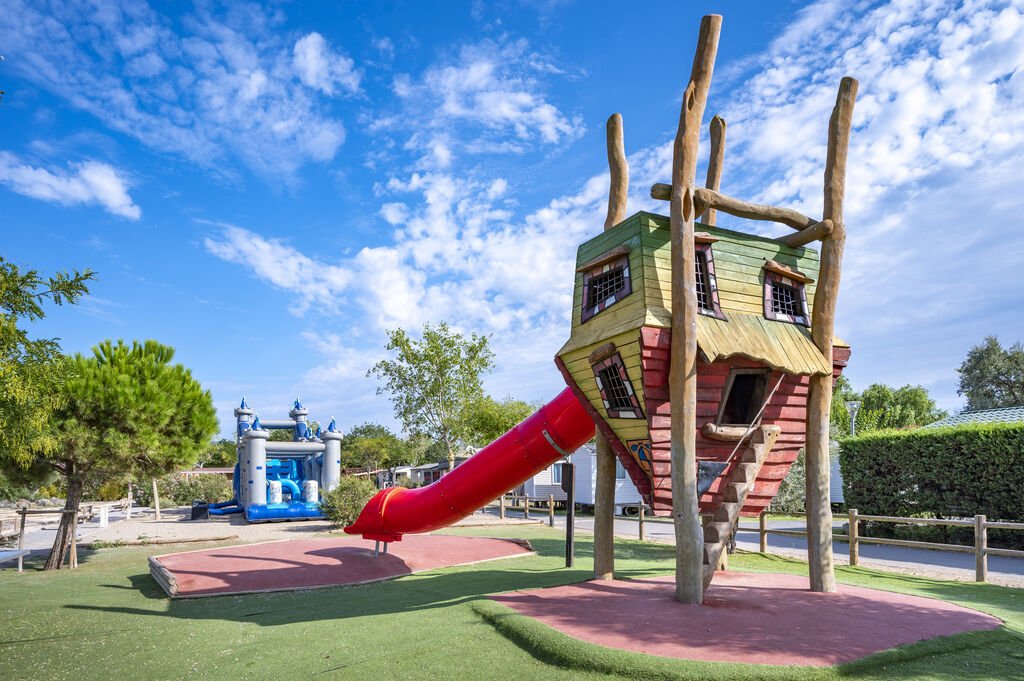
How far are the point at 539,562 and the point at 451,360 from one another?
21025mm

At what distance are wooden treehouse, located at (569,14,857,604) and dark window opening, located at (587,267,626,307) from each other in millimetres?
24

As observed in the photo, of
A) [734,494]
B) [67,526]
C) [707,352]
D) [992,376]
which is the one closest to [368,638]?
[734,494]

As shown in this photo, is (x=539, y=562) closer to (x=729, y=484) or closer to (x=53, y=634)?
(x=729, y=484)

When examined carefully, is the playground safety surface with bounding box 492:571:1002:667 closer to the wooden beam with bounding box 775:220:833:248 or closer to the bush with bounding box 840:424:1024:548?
the wooden beam with bounding box 775:220:833:248

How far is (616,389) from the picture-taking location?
8766 millimetres

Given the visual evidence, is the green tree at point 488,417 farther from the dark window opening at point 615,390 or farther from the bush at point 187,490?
the dark window opening at point 615,390

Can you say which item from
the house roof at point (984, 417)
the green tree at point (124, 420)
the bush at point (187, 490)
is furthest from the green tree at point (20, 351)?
the bush at point (187, 490)

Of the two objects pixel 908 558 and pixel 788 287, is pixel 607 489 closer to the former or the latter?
pixel 788 287

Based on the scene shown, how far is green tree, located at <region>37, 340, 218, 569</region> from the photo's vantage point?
13.3 metres

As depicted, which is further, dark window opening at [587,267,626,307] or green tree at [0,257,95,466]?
dark window opening at [587,267,626,307]

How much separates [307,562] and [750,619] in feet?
31.6

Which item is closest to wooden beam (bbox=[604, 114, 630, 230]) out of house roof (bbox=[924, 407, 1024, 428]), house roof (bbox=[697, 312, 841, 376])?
house roof (bbox=[697, 312, 841, 376])

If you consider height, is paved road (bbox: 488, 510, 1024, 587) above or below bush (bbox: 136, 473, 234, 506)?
above

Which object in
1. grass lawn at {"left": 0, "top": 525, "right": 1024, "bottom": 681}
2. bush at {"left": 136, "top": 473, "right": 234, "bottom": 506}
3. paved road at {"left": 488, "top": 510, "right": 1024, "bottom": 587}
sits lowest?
bush at {"left": 136, "top": 473, "right": 234, "bottom": 506}
